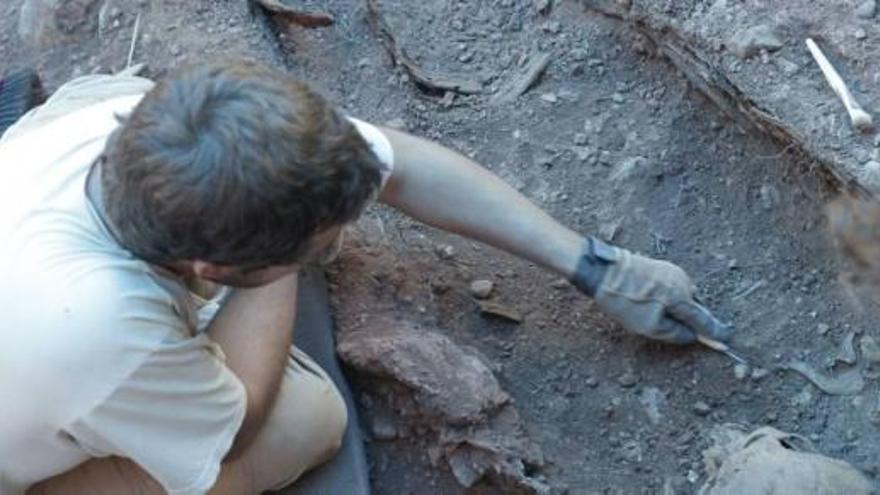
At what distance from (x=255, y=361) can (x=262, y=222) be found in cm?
61

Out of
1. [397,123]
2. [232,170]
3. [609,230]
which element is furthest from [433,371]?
[232,170]

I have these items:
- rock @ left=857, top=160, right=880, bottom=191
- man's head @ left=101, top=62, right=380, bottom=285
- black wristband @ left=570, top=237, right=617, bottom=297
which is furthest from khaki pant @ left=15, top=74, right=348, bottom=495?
rock @ left=857, top=160, right=880, bottom=191

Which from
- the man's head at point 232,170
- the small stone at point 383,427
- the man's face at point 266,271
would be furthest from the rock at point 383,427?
the man's head at point 232,170

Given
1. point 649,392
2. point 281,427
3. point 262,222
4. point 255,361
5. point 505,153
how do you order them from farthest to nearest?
point 505,153
point 649,392
point 281,427
point 255,361
point 262,222

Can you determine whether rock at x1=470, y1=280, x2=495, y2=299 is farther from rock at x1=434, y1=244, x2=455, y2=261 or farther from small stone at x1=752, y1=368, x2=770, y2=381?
small stone at x1=752, y1=368, x2=770, y2=381

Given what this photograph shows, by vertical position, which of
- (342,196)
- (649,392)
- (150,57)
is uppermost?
(342,196)

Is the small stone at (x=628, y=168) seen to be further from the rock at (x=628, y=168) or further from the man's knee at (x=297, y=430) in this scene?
the man's knee at (x=297, y=430)

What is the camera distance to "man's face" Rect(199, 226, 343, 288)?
6.99 ft

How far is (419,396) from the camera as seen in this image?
292 cm

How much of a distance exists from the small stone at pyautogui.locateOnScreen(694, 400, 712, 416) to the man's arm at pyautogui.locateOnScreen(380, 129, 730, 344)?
127mm

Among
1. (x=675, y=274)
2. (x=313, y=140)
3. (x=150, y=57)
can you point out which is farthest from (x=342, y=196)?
(x=150, y=57)

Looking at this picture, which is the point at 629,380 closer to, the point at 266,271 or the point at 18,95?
the point at 266,271

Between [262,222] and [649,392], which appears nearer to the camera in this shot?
[262,222]

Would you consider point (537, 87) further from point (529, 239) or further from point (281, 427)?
point (281, 427)
